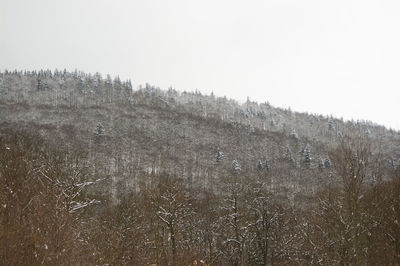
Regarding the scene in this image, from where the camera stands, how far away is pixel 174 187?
2775 cm

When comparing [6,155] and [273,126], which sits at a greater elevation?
[273,126]

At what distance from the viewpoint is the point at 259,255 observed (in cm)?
3525

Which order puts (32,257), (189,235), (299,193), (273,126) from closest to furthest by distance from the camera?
1. (32,257)
2. (189,235)
3. (299,193)
4. (273,126)

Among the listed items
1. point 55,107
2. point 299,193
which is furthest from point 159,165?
point 55,107

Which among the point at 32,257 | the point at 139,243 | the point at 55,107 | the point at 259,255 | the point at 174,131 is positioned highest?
the point at 55,107

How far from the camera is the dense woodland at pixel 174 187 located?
13797mm

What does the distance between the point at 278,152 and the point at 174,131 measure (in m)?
52.9

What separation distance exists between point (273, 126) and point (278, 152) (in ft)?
161

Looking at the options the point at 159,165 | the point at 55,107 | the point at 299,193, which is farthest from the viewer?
the point at 55,107

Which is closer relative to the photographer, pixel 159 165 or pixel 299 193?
pixel 299 193

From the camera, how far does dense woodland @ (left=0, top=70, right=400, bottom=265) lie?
13797mm

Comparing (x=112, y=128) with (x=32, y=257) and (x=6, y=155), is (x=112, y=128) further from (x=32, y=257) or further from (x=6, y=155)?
(x=32, y=257)

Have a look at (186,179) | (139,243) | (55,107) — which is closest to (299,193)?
(186,179)

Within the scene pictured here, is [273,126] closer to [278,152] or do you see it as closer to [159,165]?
[278,152]
